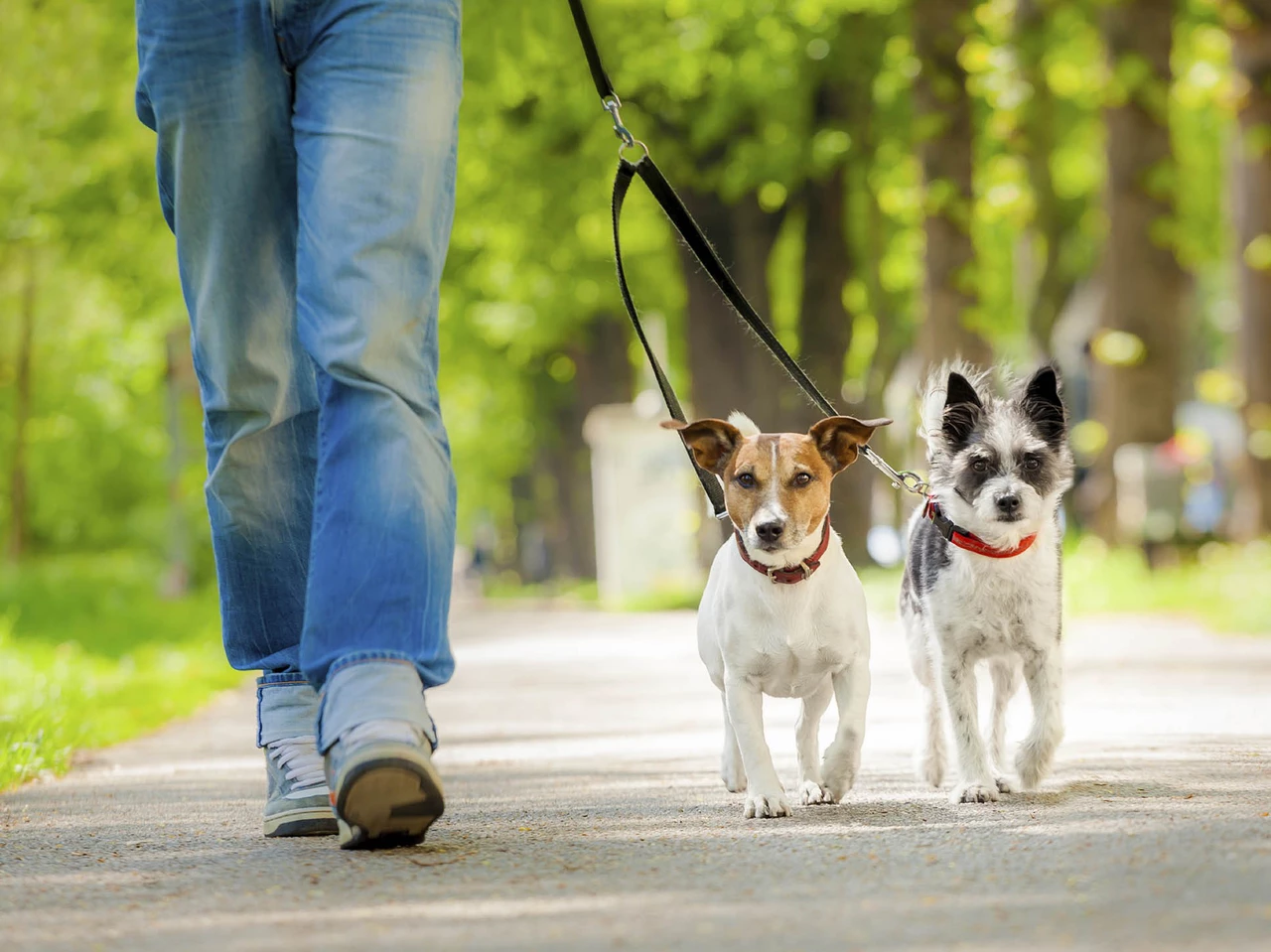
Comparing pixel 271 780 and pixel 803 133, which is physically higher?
pixel 803 133

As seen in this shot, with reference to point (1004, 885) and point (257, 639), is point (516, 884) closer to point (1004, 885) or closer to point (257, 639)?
point (1004, 885)

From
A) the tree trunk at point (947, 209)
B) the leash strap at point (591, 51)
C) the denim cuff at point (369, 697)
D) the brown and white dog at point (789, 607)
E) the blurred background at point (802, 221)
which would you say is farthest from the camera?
the tree trunk at point (947, 209)

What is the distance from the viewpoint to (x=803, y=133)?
19.2m

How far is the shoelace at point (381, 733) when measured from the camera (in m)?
3.82

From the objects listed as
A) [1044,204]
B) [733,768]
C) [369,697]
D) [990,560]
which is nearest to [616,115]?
[990,560]

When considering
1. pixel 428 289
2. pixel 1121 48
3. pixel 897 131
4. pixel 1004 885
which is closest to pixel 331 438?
pixel 428 289

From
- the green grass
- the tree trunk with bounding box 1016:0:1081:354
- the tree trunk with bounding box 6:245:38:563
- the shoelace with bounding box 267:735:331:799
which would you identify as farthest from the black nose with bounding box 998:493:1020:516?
the tree trunk with bounding box 6:245:38:563

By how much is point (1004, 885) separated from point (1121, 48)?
632 inches

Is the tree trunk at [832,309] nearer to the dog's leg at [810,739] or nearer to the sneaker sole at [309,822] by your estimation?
the dog's leg at [810,739]

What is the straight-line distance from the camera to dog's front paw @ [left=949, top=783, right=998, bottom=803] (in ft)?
16.2

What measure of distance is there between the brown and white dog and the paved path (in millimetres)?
180

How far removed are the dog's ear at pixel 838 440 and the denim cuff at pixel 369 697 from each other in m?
1.72

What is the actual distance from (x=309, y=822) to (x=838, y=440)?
6.17ft

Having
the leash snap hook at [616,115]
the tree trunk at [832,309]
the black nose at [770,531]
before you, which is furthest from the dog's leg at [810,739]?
the tree trunk at [832,309]
